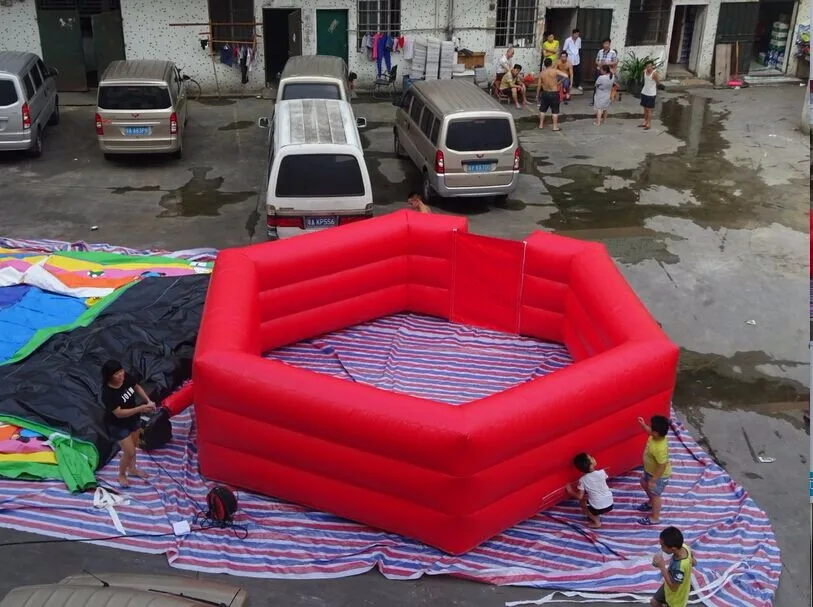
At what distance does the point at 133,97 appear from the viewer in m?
16.2

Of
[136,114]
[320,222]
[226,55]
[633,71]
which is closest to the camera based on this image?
[320,222]

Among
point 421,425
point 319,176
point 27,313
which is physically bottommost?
point 27,313

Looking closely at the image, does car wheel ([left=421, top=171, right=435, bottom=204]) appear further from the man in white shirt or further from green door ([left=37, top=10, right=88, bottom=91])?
green door ([left=37, top=10, right=88, bottom=91])

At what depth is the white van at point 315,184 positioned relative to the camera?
1177 centimetres

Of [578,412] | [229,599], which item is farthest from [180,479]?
[578,412]

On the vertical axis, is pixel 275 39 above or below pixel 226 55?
above

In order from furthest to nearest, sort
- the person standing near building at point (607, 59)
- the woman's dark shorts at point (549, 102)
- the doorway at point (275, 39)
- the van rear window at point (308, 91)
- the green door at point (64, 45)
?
the doorway at point (275, 39), the green door at point (64, 45), the person standing near building at point (607, 59), the woman's dark shorts at point (549, 102), the van rear window at point (308, 91)

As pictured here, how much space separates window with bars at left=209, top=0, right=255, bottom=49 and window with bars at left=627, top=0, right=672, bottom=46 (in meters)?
10.4

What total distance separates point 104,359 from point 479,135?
7.79 meters

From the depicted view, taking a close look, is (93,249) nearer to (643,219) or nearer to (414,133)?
(414,133)

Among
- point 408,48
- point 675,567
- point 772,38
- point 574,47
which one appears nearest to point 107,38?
point 408,48

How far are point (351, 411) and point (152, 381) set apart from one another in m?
3.17

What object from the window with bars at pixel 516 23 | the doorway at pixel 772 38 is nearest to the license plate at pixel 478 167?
the window with bars at pixel 516 23

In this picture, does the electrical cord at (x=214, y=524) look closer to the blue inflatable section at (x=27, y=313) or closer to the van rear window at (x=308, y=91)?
the blue inflatable section at (x=27, y=313)
